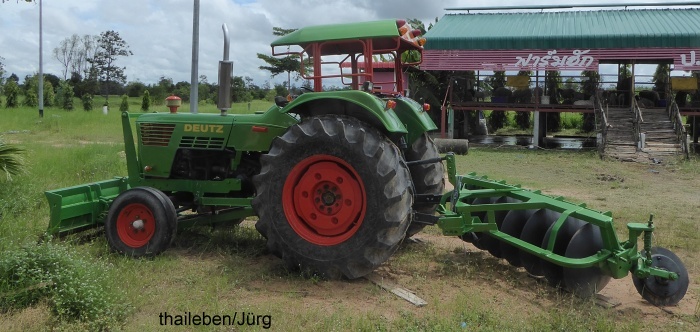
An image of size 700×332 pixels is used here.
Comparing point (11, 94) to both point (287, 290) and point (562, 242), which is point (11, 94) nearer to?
point (287, 290)

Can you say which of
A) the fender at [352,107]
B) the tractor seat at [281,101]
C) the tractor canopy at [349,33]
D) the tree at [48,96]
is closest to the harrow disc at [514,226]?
the fender at [352,107]

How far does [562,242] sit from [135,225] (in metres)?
3.92

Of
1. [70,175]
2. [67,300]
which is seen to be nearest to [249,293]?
[67,300]

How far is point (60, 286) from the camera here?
444 cm

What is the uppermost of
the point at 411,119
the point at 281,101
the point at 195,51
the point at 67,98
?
the point at 67,98

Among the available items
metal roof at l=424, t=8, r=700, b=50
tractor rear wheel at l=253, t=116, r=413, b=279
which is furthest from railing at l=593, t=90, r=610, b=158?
tractor rear wheel at l=253, t=116, r=413, b=279

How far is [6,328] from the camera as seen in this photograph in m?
4.05

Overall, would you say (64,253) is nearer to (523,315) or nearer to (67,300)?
(67,300)

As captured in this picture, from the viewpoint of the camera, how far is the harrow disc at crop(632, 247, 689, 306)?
4.73 metres

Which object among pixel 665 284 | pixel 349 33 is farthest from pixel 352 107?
pixel 665 284

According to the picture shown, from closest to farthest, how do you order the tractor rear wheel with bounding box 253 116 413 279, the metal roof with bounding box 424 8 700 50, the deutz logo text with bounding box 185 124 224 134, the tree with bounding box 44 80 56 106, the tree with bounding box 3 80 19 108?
the tractor rear wheel with bounding box 253 116 413 279 < the deutz logo text with bounding box 185 124 224 134 < the metal roof with bounding box 424 8 700 50 < the tree with bounding box 3 80 19 108 < the tree with bounding box 44 80 56 106

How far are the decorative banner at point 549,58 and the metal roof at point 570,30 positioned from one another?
0.18 metres

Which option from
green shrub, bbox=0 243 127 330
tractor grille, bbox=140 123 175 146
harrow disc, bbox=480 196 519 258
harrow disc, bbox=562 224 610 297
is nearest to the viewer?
green shrub, bbox=0 243 127 330

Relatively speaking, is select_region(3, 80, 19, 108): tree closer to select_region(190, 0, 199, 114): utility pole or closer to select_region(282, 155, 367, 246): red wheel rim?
select_region(190, 0, 199, 114): utility pole
